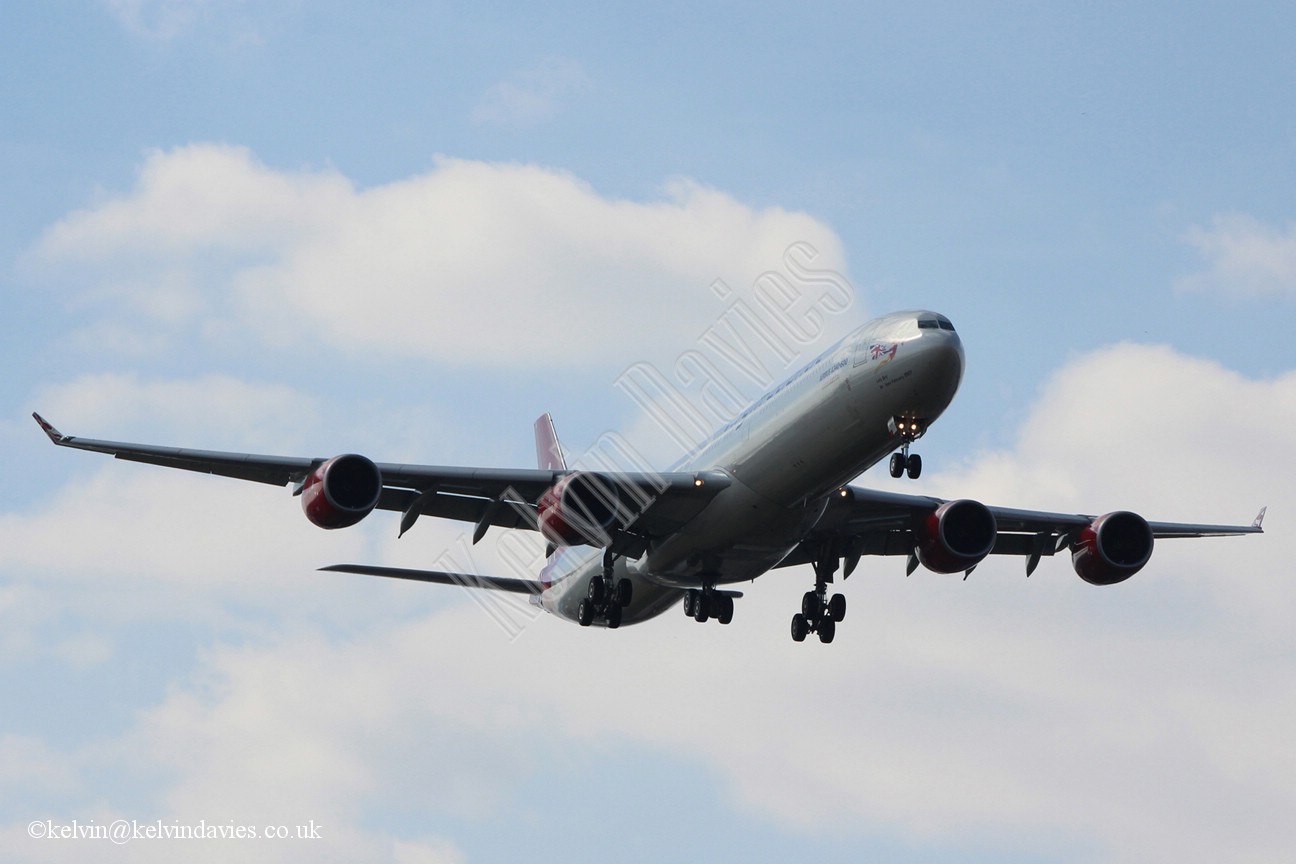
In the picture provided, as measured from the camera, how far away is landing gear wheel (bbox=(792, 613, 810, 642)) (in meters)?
46.7

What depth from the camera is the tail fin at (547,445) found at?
60.1 metres

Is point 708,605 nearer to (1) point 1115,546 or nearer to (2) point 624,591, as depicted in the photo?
(2) point 624,591

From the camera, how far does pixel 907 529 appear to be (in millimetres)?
45844

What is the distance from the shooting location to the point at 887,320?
1495 inches

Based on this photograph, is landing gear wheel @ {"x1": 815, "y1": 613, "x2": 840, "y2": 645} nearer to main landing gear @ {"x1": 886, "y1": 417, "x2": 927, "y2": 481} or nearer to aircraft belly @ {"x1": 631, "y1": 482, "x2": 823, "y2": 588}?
aircraft belly @ {"x1": 631, "y1": 482, "x2": 823, "y2": 588}

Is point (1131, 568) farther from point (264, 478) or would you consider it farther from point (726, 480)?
point (264, 478)

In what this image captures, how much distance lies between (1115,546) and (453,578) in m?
18.0

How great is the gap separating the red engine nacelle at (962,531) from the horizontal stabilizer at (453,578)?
12220mm

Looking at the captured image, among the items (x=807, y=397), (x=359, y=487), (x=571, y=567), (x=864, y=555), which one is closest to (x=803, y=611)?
(x=864, y=555)

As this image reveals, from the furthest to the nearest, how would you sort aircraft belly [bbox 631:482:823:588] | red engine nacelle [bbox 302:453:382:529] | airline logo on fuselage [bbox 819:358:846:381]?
1. aircraft belly [bbox 631:482:823:588]
2. red engine nacelle [bbox 302:453:382:529]
3. airline logo on fuselage [bbox 819:358:846:381]

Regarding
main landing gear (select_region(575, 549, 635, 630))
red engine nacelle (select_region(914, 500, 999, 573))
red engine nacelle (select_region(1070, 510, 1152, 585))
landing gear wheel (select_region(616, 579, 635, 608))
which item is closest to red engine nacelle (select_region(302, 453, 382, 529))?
main landing gear (select_region(575, 549, 635, 630))

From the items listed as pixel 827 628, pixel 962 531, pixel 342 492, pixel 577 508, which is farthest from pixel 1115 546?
pixel 342 492

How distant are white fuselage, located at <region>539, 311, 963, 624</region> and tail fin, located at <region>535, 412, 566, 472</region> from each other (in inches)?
586

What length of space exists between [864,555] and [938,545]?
9.88 feet
